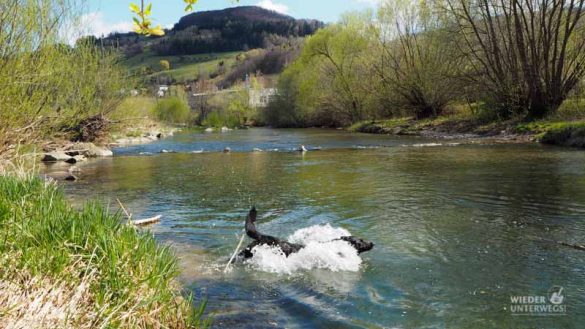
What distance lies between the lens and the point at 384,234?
351 inches

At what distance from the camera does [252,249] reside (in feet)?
24.5

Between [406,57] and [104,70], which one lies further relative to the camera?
[406,57]

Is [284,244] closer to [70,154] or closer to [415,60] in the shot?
[70,154]

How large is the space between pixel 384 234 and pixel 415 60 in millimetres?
40432

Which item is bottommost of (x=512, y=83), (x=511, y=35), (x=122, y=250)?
(x=122, y=250)

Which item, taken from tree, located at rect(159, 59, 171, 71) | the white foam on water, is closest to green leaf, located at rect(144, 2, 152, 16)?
the white foam on water

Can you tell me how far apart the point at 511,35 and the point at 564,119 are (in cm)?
691

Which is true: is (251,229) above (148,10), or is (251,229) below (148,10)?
below

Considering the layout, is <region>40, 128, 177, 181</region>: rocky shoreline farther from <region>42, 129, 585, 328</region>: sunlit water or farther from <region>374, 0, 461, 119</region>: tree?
<region>374, 0, 461, 119</region>: tree

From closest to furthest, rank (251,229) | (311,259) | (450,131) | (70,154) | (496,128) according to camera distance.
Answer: (311,259)
(251,229)
(70,154)
(496,128)
(450,131)

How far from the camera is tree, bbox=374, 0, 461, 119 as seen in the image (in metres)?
42.8

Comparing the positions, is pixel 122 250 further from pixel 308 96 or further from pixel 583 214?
pixel 308 96

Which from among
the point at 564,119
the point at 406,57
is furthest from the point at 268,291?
the point at 406,57

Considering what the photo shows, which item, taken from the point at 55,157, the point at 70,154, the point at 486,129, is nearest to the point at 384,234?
the point at 55,157
